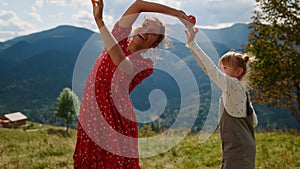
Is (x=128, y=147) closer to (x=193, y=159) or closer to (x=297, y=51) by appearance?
(x=193, y=159)

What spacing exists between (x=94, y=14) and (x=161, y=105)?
50.1 inches

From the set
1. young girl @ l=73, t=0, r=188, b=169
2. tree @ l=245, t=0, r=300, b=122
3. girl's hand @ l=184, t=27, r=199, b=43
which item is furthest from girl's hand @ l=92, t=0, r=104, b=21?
tree @ l=245, t=0, r=300, b=122

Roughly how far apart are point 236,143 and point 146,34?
1361mm

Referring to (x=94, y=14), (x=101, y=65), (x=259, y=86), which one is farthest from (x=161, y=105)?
(x=259, y=86)

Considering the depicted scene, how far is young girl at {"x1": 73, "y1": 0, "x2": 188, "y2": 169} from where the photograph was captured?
2.85 meters

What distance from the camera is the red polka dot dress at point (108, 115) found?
2865 mm

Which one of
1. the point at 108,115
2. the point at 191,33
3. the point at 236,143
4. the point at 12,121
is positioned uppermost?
the point at 191,33

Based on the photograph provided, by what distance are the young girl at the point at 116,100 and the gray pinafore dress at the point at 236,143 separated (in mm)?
910

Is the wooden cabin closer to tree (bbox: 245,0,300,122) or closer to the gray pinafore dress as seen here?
tree (bbox: 245,0,300,122)

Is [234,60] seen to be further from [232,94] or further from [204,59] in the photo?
[204,59]

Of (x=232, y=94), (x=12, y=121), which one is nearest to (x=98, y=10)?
(x=232, y=94)

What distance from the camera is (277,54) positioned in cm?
1145

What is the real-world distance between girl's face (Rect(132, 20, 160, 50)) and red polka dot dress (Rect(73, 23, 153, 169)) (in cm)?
12

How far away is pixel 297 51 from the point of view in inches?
457
